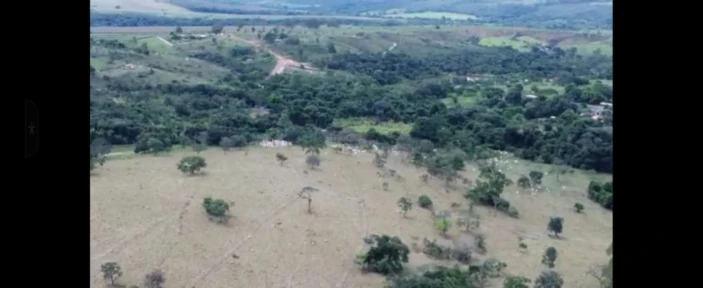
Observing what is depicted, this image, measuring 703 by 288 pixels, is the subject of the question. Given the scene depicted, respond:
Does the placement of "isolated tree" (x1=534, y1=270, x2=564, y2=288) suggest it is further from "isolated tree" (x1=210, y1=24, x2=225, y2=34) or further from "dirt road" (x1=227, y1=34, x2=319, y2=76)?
"isolated tree" (x1=210, y1=24, x2=225, y2=34)

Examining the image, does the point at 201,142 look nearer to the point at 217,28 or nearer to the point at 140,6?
the point at 140,6

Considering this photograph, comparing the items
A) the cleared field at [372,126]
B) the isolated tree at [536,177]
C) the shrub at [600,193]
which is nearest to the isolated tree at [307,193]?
the cleared field at [372,126]

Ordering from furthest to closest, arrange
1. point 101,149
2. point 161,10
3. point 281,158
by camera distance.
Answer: point 161,10
point 281,158
point 101,149

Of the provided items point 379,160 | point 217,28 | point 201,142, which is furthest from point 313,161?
point 217,28

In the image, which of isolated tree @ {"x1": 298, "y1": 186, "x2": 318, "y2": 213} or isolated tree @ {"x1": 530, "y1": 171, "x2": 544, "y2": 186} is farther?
isolated tree @ {"x1": 298, "y1": 186, "x2": 318, "y2": 213}

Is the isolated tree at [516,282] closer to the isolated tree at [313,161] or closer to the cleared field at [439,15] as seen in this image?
the isolated tree at [313,161]

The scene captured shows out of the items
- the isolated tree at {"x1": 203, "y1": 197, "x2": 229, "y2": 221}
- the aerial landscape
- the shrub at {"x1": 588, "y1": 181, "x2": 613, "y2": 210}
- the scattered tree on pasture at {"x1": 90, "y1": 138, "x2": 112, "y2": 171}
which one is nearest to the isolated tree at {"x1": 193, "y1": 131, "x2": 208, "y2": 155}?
the aerial landscape
